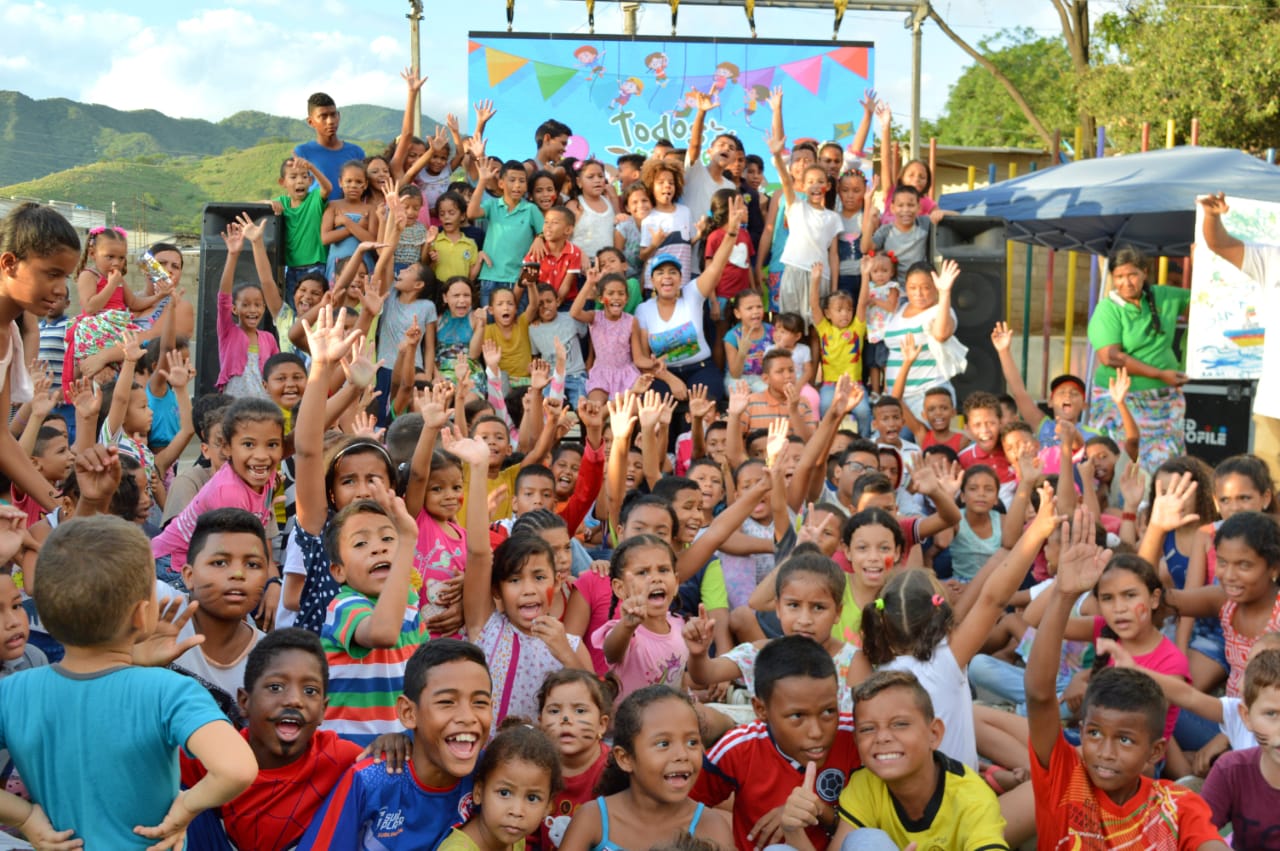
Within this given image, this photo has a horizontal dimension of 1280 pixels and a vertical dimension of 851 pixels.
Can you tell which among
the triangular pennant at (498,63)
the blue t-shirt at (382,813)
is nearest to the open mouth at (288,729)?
the blue t-shirt at (382,813)

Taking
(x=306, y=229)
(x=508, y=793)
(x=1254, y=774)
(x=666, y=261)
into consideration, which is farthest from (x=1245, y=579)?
(x=306, y=229)

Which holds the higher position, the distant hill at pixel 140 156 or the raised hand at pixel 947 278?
the distant hill at pixel 140 156

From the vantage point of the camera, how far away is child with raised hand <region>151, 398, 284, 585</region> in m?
4.16

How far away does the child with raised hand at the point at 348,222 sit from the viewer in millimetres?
7707

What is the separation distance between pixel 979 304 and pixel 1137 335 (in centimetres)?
129

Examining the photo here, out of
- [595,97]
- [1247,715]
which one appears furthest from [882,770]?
[595,97]

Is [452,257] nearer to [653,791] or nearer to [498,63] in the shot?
[498,63]

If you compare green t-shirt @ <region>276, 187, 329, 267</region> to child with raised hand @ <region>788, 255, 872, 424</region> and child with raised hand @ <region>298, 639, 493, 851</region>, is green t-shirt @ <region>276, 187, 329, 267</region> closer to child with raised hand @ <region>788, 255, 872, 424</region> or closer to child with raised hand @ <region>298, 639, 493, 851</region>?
child with raised hand @ <region>788, 255, 872, 424</region>

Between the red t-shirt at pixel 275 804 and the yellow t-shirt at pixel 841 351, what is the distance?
5.26 m

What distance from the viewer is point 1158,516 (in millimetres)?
4277

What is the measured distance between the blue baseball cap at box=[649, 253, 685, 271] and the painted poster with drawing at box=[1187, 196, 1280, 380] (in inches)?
116

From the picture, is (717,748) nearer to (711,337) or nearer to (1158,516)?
(1158,516)

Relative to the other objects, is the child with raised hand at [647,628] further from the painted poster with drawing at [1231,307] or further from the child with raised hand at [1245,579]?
the painted poster with drawing at [1231,307]

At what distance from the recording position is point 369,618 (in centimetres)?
322
